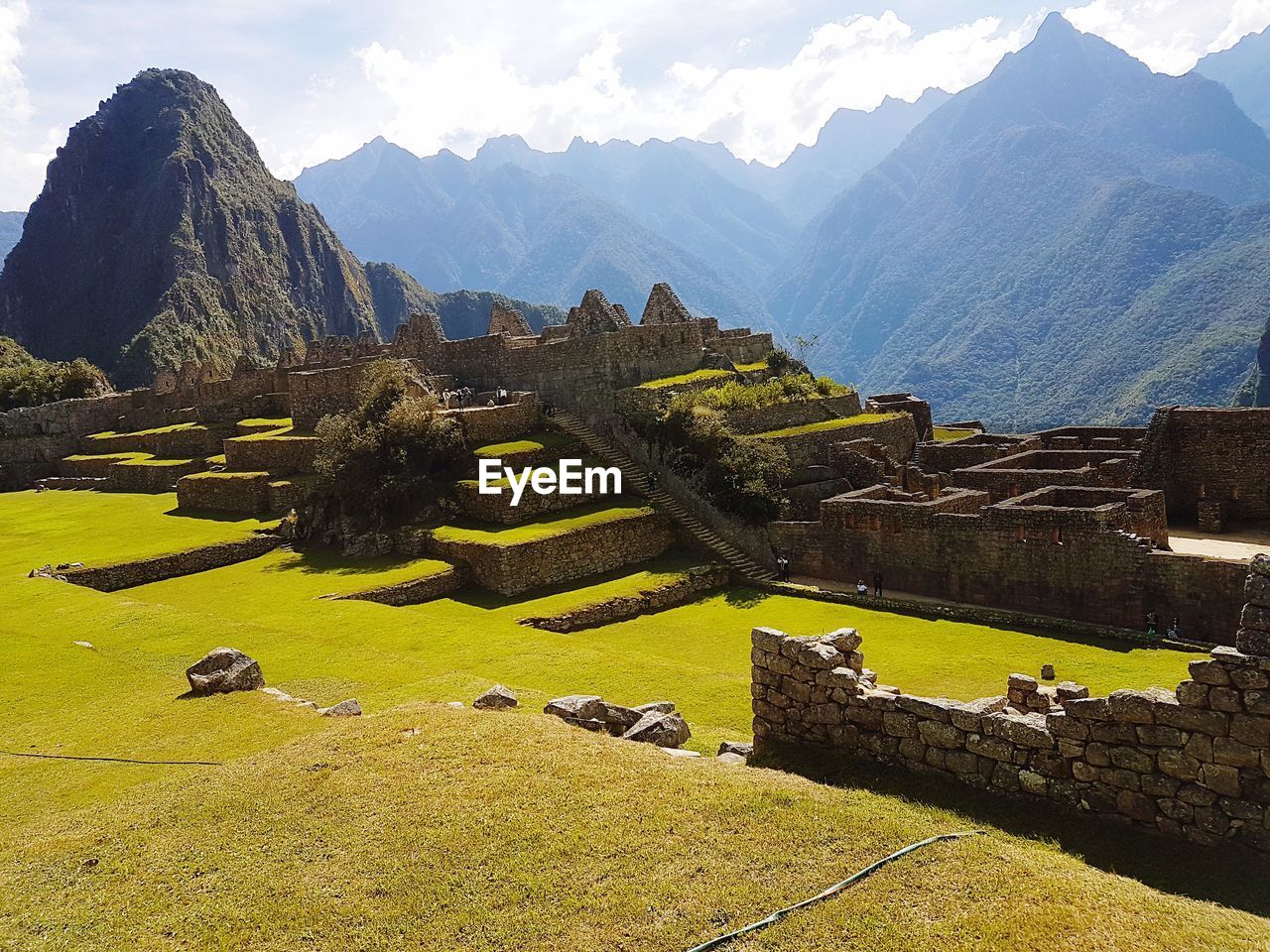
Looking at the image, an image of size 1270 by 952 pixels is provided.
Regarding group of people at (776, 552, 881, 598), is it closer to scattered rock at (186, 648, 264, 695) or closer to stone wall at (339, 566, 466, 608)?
stone wall at (339, 566, 466, 608)

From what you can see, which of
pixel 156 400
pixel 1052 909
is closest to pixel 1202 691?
pixel 1052 909

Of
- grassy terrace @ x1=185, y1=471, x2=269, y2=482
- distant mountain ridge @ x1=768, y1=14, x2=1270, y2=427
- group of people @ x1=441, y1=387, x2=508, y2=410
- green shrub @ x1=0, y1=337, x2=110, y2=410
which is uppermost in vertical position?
distant mountain ridge @ x1=768, y1=14, x2=1270, y2=427

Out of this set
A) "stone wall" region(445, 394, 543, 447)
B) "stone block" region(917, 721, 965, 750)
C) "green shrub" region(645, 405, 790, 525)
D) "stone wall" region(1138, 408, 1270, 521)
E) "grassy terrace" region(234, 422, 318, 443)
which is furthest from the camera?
"grassy terrace" region(234, 422, 318, 443)

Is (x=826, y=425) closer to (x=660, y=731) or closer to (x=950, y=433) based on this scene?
(x=950, y=433)

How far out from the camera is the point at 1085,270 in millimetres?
127062

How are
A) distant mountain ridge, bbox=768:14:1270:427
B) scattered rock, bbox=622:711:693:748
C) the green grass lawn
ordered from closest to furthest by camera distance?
the green grass lawn → scattered rock, bbox=622:711:693:748 → distant mountain ridge, bbox=768:14:1270:427

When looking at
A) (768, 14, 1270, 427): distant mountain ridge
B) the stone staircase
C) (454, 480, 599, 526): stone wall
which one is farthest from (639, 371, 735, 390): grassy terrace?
(768, 14, 1270, 427): distant mountain ridge

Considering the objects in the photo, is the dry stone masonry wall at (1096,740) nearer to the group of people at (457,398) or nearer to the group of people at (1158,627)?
the group of people at (1158,627)

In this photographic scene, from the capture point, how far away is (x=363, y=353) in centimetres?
4616

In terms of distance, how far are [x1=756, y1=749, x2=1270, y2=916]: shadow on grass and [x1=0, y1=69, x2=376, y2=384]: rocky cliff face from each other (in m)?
143

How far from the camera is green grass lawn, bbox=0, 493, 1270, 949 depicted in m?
5.66

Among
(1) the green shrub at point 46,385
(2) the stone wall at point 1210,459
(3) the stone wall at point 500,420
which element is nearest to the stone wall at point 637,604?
(3) the stone wall at point 500,420

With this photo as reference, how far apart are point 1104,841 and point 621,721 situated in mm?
5341

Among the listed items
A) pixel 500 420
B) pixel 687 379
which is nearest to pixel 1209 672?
pixel 500 420
